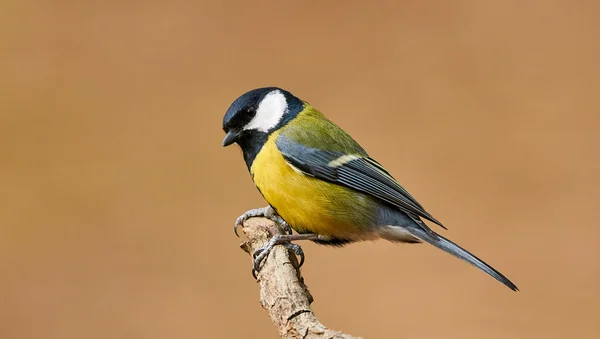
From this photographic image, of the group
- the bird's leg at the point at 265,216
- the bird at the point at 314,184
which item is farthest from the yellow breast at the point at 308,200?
the bird's leg at the point at 265,216

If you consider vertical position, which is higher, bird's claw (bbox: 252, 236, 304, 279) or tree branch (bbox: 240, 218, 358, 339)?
bird's claw (bbox: 252, 236, 304, 279)

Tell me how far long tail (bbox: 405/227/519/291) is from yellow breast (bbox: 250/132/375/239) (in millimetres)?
98

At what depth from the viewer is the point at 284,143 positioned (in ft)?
4.04

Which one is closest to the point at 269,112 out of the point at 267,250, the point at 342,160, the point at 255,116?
the point at 255,116

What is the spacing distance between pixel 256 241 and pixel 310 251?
81 centimetres

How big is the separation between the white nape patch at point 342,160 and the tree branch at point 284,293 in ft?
0.56

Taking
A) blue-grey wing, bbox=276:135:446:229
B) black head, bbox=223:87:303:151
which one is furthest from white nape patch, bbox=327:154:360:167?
black head, bbox=223:87:303:151

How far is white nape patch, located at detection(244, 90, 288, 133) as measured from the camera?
1.24m

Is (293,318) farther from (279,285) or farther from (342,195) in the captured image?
(342,195)

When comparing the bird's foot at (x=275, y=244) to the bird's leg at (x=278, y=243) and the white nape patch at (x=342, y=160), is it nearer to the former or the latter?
the bird's leg at (x=278, y=243)

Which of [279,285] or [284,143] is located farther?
[284,143]

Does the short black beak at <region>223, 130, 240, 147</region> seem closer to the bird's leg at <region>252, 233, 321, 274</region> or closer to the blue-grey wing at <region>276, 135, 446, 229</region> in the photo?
the blue-grey wing at <region>276, 135, 446, 229</region>

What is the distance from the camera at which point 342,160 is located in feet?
4.17

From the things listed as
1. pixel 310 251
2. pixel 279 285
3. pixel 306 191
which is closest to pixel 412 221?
pixel 306 191
